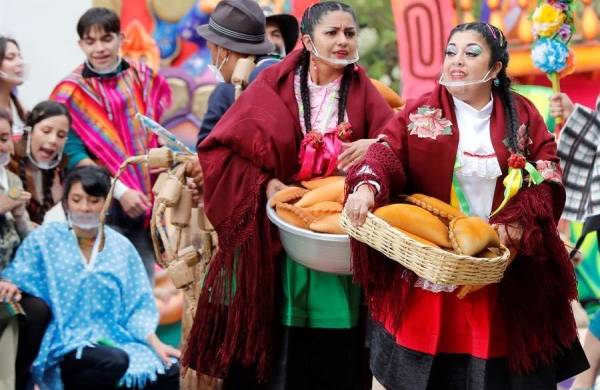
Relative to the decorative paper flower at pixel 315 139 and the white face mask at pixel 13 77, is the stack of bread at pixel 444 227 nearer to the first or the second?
the decorative paper flower at pixel 315 139

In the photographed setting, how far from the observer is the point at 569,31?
4977 millimetres

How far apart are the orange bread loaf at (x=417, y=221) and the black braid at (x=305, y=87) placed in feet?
2.32

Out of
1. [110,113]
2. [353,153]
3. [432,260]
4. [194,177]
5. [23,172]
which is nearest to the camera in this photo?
[432,260]

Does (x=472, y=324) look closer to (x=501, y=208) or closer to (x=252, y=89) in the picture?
(x=501, y=208)

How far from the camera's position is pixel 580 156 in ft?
17.0

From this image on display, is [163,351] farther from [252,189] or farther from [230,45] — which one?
[230,45]

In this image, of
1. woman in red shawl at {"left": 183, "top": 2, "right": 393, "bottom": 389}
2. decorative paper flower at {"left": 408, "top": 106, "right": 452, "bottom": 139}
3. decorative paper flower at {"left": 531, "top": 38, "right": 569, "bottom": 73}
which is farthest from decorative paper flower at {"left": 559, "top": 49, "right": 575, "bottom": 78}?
decorative paper flower at {"left": 408, "top": 106, "right": 452, "bottom": 139}

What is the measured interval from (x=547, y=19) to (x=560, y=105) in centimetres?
47

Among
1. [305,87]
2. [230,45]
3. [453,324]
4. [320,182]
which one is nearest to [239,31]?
[230,45]

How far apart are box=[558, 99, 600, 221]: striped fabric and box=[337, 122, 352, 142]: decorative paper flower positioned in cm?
136

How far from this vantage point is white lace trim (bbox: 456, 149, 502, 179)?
373 cm

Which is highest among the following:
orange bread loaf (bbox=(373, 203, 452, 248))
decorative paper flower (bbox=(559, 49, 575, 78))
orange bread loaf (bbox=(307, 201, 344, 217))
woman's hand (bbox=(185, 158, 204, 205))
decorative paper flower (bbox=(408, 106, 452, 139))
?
decorative paper flower (bbox=(408, 106, 452, 139))

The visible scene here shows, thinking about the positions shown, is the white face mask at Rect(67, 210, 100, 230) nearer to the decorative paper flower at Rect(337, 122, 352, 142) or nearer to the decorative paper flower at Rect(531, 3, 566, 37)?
the decorative paper flower at Rect(337, 122, 352, 142)

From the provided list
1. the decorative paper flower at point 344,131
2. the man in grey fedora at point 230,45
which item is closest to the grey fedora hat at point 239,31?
the man in grey fedora at point 230,45
